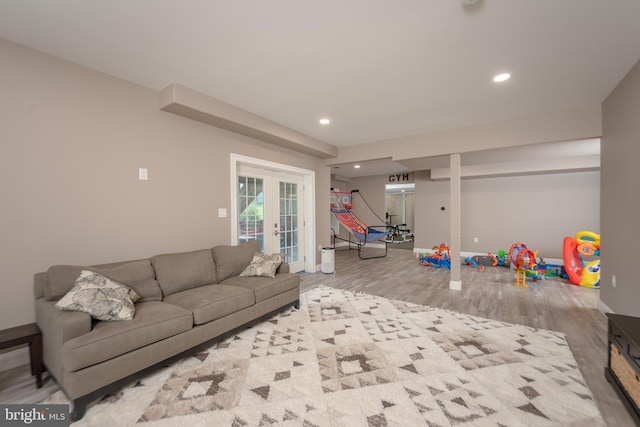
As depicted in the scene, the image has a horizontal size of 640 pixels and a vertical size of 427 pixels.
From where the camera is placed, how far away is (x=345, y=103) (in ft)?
10.9

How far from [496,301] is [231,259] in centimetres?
371

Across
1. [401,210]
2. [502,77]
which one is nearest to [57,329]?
[502,77]

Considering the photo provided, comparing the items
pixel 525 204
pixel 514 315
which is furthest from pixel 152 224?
pixel 525 204

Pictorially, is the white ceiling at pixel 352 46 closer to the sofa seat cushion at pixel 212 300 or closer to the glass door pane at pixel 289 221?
the glass door pane at pixel 289 221

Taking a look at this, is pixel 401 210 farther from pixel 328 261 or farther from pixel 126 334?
pixel 126 334

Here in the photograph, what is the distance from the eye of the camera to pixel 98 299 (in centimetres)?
193

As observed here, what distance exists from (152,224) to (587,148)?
684 centimetres

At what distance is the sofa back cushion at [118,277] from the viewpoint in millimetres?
2070

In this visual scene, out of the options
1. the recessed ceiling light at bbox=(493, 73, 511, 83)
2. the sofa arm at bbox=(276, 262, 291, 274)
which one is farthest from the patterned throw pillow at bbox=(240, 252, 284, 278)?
the recessed ceiling light at bbox=(493, 73, 511, 83)

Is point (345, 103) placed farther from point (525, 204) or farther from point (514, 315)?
point (525, 204)

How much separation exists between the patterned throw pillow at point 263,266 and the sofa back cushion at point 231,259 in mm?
90

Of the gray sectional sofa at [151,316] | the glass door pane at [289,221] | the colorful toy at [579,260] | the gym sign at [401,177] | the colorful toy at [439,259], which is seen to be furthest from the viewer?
the gym sign at [401,177]

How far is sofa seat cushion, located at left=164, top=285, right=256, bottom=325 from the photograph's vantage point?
2.28 m

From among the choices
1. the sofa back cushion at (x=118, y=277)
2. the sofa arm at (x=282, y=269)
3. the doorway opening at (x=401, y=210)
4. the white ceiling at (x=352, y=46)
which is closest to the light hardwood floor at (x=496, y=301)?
the sofa back cushion at (x=118, y=277)
